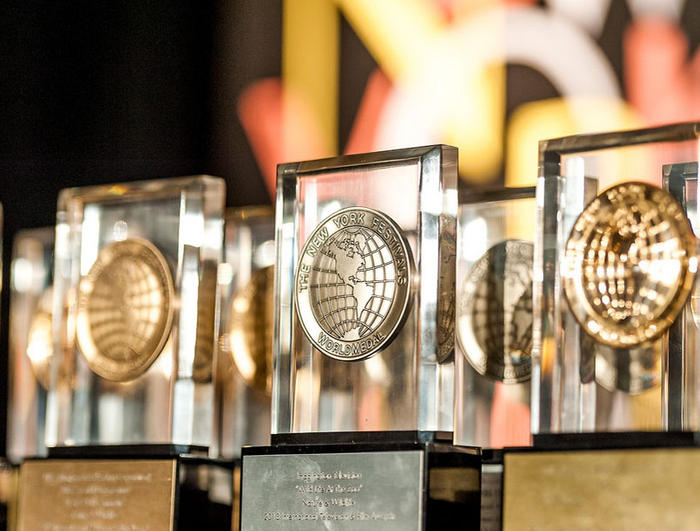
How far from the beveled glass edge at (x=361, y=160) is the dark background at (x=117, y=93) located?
67cm

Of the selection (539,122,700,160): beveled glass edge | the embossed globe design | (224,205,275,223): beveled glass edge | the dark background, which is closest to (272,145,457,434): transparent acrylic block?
the embossed globe design

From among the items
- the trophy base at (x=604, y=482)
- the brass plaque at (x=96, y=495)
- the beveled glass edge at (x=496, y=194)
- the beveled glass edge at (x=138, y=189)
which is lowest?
the brass plaque at (x=96, y=495)

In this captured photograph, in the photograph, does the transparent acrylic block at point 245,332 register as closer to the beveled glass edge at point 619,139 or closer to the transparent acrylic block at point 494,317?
the transparent acrylic block at point 494,317

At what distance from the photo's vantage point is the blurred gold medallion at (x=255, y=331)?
1512mm

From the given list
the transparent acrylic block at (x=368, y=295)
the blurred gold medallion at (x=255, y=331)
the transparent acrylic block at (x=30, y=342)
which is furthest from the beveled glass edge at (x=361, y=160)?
the transparent acrylic block at (x=30, y=342)

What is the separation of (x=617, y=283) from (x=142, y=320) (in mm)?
551

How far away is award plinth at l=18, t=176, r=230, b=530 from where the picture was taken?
1.40 m

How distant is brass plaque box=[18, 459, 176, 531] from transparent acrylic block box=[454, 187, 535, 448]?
1.06 ft

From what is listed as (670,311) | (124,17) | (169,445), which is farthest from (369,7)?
(670,311)

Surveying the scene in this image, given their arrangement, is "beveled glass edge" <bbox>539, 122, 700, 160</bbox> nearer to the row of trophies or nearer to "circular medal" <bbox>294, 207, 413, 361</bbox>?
the row of trophies

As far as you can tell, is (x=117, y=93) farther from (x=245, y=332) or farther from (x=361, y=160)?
(x=361, y=160)

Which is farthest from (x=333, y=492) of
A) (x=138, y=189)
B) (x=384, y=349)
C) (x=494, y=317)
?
(x=138, y=189)

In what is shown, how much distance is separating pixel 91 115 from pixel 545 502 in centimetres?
120

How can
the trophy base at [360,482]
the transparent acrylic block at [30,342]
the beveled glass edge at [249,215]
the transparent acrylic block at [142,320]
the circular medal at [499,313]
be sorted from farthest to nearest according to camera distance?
the transparent acrylic block at [30,342], the beveled glass edge at [249,215], the transparent acrylic block at [142,320], the circular medal at [499,313], the trophy base at [360,482]
